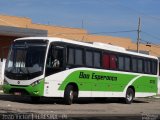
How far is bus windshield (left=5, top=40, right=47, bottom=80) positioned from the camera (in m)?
21.6

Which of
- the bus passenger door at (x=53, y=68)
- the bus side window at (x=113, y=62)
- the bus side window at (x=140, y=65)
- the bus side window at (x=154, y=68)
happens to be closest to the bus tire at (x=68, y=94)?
the bus passenger door at (x=53, y=68)

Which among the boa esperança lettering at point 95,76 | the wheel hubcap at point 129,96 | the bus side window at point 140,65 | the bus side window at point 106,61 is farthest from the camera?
the bus side window at point 140,65

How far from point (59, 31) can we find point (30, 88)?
4175cm

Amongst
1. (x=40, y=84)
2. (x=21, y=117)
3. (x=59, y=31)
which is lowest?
(x=21, y=117)

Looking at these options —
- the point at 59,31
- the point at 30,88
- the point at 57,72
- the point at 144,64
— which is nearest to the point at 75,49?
the point at 57,72

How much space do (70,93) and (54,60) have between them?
82.5 inches

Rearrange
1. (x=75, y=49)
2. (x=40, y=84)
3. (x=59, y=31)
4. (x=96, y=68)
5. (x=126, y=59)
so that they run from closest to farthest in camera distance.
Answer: (x=40, y=84)
(x=75, y=49)
(x=96, y=68)
(x=126, y=59)
(x=59, y=31)

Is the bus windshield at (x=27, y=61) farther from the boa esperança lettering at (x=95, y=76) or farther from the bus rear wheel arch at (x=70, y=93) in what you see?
the boa esperança lettering at (x=95, y=76)

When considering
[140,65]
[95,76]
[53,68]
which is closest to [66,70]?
[53,68]

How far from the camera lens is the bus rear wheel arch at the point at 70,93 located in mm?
23000

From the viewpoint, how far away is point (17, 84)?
2181cm

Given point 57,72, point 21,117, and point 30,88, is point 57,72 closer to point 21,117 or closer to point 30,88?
point 30,88

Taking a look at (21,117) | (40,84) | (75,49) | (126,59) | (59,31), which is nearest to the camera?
(21,117)

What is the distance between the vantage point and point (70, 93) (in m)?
23.4
